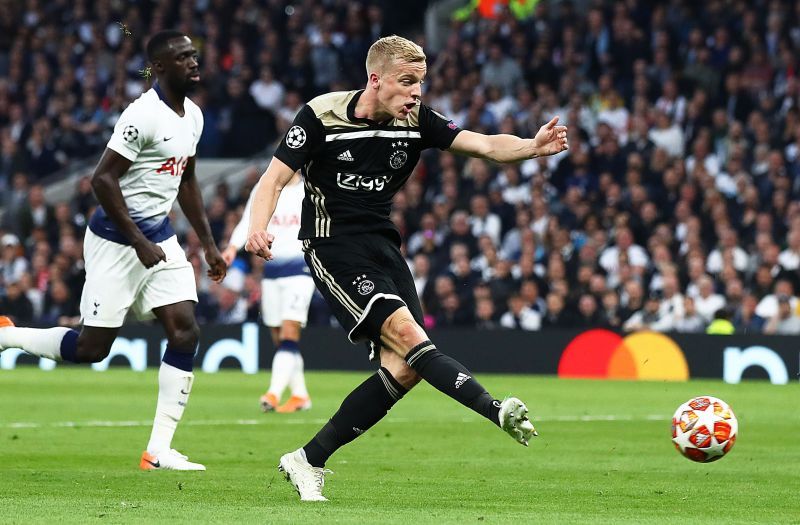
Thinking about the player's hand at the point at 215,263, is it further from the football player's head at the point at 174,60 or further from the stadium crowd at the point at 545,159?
the stadium crowd at the point at 545,159

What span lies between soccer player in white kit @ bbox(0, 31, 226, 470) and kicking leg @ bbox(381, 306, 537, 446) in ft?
6.55

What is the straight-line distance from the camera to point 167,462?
8898 millimetres

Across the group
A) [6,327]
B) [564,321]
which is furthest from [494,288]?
[6,327]

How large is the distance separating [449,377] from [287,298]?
7026 millimetres

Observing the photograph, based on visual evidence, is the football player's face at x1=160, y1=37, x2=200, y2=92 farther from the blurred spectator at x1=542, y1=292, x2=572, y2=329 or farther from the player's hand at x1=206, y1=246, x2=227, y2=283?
the blurred spectator at x1=542, y1=292, x2=572, y2=329

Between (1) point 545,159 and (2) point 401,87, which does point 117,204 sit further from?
(1) point 545,159

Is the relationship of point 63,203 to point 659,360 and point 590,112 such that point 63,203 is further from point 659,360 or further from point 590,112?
point 659,360

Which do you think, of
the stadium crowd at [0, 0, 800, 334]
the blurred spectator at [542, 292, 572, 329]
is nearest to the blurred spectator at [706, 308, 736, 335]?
the stadium crowd at [0, 0, 800, 334]

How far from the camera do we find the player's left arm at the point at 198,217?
9.44m

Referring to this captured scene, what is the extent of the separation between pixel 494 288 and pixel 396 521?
1422 cm

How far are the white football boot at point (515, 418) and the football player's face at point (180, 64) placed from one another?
10.7 ft

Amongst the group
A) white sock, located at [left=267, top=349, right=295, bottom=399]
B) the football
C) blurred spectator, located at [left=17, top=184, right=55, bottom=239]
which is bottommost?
the football

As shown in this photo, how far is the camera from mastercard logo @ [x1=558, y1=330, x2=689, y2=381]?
62.4 ft

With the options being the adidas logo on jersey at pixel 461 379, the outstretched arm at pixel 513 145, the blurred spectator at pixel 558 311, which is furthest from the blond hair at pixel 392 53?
the blurred spectator at pixel 558 311
